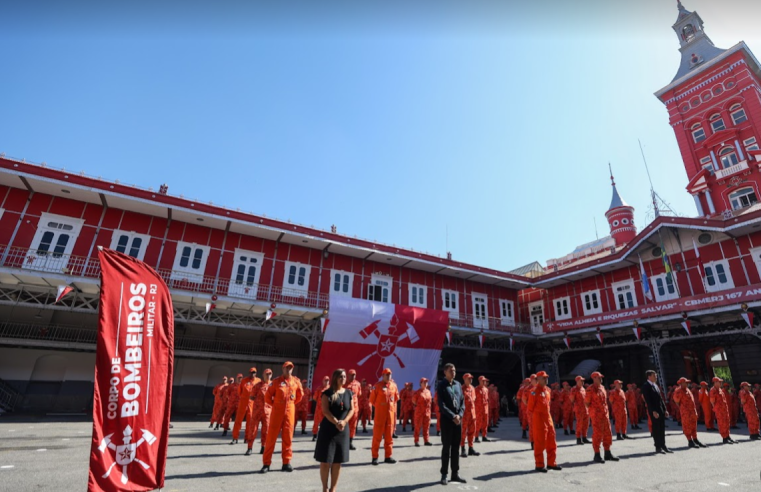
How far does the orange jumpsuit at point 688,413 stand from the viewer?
33.3 feet

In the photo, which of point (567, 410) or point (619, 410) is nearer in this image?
point (619, 410)

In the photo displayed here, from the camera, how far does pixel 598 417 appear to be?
843cm

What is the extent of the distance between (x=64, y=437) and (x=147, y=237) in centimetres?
1069

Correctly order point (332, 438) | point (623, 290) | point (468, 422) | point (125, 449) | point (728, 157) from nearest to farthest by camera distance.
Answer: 1. point (125, 449)
2. point (332, 438)
3. point (468, 422)
4. point (623, 290)
5. point (728, 157)

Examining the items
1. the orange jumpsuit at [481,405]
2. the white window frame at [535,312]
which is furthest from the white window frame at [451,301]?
the orange jumpsuit at [481,405]

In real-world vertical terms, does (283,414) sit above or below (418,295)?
below

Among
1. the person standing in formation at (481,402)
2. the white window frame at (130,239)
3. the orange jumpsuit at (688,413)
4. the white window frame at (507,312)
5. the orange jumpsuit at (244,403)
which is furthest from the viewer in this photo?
the white window frame at (507,312)

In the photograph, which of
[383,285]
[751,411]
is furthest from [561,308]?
[751,411]

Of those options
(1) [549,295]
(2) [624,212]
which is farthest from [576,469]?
(2) [624,212]

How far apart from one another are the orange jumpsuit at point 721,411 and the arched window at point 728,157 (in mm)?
25794

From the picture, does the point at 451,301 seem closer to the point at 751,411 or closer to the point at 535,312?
the point at 535,312

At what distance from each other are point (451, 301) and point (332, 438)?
70.6ft

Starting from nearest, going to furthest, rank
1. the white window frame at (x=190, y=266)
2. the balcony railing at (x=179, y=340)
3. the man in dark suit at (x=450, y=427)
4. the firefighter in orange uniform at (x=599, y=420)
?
the man in dark suit at (x=450, y=427) → the firefighter in orange uniform at (x=599, y=420) → the balcony railing at (x=179, y=340) → the white window frame at (x=190, y=266)

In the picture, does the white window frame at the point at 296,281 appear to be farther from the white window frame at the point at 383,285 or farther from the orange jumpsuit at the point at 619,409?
the orange jumpsuit at the point at 619,409
